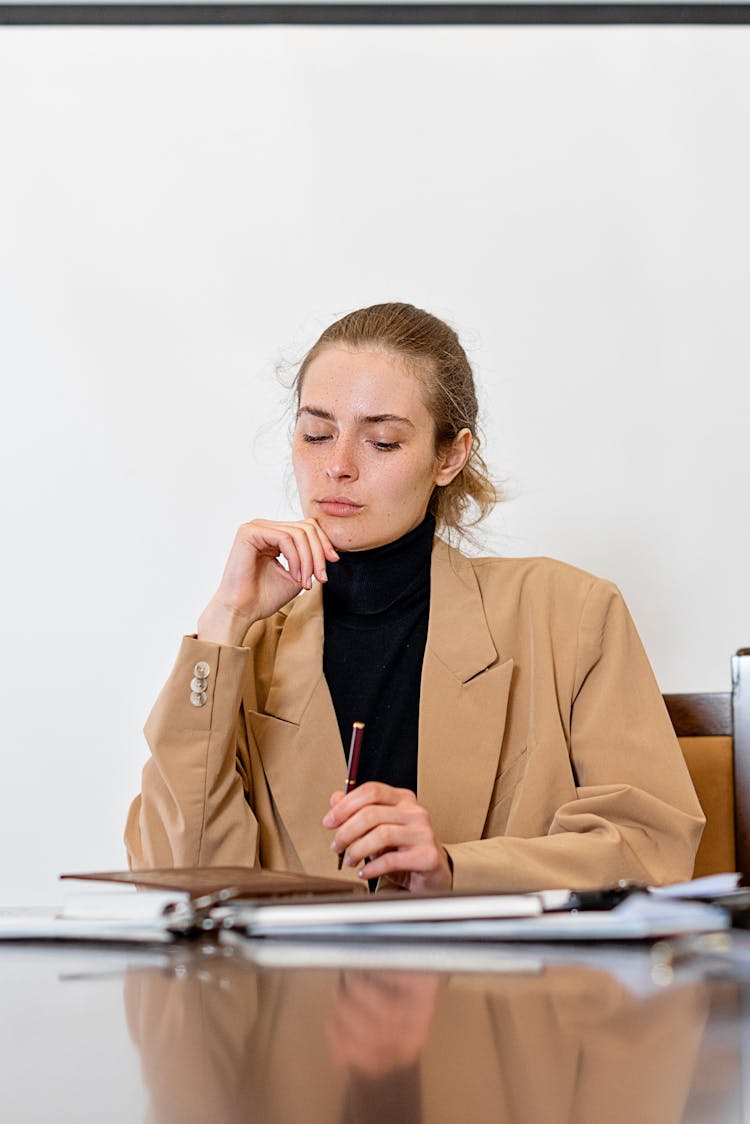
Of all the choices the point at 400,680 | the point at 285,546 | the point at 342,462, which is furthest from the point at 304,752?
the point at 342,462

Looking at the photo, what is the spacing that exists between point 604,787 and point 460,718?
0.66ft

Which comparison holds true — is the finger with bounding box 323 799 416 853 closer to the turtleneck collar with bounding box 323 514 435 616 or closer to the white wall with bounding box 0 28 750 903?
the turtleneck collar with bounding box 323 514 435 616

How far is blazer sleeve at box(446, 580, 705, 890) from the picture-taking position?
4.56ft

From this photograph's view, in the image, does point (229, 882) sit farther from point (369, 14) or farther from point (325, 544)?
point (369, 14)

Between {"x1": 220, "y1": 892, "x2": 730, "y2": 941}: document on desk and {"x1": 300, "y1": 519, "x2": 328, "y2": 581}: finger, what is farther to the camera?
{"x1": 300, "y1": 519, "x2": 328, "y2": 581}: finger

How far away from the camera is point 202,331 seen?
247cm

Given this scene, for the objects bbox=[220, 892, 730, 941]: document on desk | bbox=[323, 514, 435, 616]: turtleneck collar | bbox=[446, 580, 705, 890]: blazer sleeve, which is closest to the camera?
bbox=[220, 892, 730, 941]: document on desk

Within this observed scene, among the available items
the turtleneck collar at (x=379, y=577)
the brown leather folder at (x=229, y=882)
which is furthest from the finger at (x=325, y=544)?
the brown leather folder at (x=229, y=882)

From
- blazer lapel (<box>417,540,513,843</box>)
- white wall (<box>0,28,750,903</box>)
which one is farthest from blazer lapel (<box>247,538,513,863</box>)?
white wall (<box>0,28,750,903</box>)

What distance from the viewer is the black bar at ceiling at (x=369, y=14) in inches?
99.8

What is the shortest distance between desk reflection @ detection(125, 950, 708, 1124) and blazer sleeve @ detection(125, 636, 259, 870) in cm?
90

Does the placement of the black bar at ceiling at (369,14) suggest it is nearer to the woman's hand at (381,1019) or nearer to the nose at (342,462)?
the nose at (342,462)

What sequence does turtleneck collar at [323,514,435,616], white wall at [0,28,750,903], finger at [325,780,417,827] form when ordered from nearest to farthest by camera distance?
finger at [325,780,417,827]
turtleneck collar at [323,514,435,616]
white wall at [0,28,750,903]

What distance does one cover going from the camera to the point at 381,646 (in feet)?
5.66
